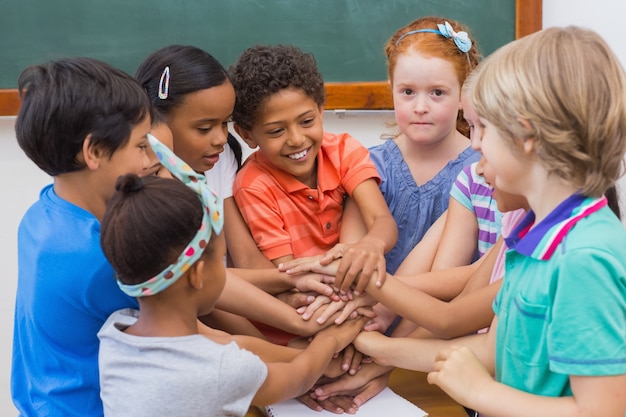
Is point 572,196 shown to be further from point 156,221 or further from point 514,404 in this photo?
point 156,221

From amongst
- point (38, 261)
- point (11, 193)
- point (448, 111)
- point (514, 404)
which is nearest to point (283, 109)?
point (448, 111)

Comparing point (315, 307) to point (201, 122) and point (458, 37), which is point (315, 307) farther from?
point (458, 37)

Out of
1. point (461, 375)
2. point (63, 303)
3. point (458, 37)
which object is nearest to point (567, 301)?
point (461, 375)

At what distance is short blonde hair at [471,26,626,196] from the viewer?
1.05 meters

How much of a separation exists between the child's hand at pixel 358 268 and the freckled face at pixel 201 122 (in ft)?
1.35

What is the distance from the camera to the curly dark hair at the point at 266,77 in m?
1.82

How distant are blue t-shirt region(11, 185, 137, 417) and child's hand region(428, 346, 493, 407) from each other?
0.57m

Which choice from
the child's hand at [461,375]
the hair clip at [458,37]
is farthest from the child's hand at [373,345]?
the hair clip at [458,37]

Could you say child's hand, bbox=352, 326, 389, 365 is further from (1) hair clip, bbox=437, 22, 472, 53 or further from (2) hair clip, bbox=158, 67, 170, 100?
(1) hair clip, bbox=437, 22, 472, 53

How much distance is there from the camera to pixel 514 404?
44.2 inches

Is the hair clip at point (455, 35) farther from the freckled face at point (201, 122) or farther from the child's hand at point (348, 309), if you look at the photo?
the child's hand at point (348, 309)

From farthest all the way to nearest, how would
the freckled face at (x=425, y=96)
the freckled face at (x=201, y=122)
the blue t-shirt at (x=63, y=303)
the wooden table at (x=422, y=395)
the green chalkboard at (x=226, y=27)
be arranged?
the green chalkboard at (x=226, y=27)
the freckled face at (x=425, y=96)
the freckled face at (x=201, y=122)
the wooden table at (x=422, y=395)
the blue t-shirt at (x=63, y=303)

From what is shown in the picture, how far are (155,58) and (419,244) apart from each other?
799mm

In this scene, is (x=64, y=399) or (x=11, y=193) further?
(x=11, y=193)
